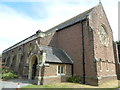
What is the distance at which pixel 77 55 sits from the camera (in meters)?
16.6

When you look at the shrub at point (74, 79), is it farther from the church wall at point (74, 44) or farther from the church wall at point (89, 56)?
the church wall at point (89, 56)

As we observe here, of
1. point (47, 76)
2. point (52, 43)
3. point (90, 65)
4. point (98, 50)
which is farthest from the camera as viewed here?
point (52, 43)

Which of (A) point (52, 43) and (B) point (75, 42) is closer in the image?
(B) point (75, 42)

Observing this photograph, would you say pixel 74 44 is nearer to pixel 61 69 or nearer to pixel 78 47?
pixel 78 47

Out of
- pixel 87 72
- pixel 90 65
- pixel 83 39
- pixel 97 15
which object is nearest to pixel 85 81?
pixel 87 72

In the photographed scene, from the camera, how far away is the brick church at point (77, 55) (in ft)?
45.3

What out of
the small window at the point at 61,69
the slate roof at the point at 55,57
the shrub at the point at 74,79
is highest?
the slate roof at the point at 55,57

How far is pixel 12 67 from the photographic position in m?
27.9

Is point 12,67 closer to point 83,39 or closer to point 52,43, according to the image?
point 52,43

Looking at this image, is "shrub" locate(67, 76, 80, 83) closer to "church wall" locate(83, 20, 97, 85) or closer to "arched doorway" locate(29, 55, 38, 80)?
"church wall" locate(83, 20, 97, 85)

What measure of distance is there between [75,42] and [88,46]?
2.85 meters

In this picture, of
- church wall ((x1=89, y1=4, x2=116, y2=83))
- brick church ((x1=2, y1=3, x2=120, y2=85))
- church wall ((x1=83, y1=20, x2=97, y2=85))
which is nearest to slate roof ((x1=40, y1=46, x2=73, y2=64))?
brick church ((x1=2, y1=3, x2=120, y2=85))

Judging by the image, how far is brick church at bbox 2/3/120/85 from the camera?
13814 millimetres

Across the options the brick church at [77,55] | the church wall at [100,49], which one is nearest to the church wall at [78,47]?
the brick church at [77,55]
